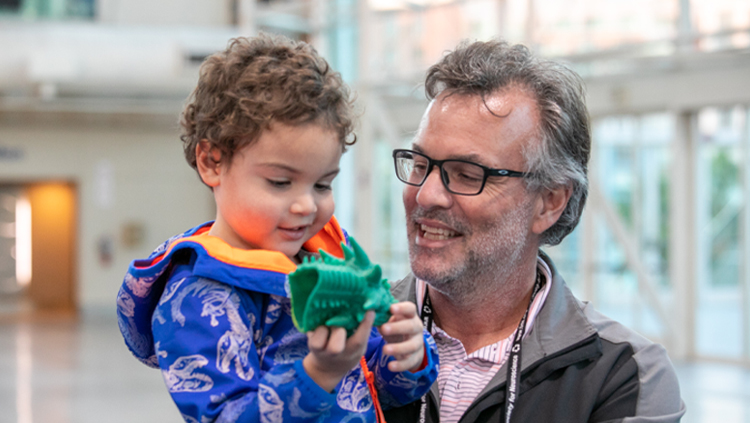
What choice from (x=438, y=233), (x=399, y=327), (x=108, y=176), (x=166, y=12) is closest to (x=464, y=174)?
(x=438, y=233)

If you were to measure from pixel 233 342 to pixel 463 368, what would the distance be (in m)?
0.80

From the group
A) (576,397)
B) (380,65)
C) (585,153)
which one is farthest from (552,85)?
(380,65)

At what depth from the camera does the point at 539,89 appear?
6.90ft

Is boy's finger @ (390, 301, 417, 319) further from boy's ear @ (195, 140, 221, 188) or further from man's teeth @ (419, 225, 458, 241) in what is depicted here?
man's teeth @ (419, 225, 458, 241)

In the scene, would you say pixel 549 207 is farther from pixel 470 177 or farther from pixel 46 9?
pixel 46 9

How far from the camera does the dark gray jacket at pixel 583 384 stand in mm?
1834

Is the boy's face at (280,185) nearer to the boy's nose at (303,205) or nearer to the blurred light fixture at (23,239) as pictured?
the boy's nose at (303,205)

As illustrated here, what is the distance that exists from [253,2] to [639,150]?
7.58 metres

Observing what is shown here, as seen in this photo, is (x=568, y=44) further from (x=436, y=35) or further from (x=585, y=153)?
(x=585, y=153)

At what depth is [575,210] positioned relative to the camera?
227 centimetres

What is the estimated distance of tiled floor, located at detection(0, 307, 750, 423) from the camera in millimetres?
7664

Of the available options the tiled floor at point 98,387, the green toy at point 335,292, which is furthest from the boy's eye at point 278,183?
the tiled floor at point 98,387

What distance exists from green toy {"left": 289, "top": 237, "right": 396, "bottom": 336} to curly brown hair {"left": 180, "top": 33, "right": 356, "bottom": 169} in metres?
0.34

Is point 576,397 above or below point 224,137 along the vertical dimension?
below
